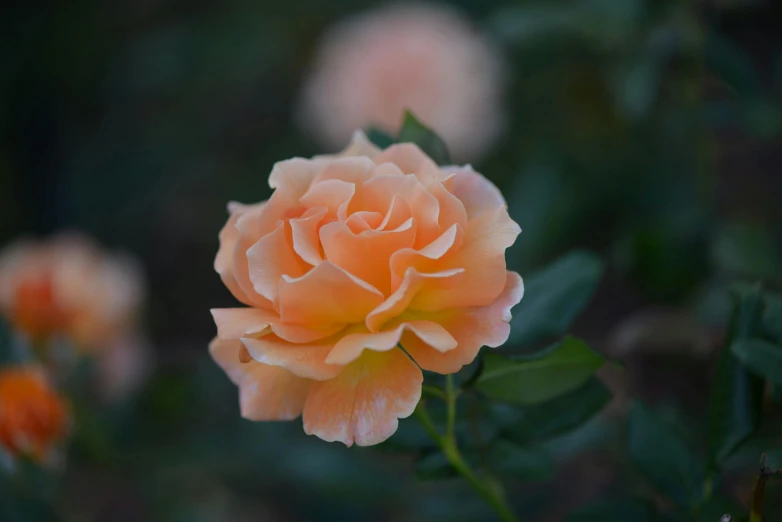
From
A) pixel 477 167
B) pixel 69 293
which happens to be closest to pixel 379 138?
pixel 69 293

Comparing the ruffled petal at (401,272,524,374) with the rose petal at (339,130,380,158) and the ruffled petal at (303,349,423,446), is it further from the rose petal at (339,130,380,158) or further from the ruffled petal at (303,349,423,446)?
the rose petal at (339,130,380,158)

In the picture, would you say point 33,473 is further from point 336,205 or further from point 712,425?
point 712,425

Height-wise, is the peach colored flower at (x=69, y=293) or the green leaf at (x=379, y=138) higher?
the green leaf at (x=379, y=138)

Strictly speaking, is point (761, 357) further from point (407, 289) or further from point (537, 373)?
point (407, 289)

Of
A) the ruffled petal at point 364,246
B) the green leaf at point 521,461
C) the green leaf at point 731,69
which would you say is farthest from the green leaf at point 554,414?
the green leaf at point 731,69

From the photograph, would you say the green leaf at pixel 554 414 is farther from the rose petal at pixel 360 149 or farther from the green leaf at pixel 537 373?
the rose petal at pixel 360 149
